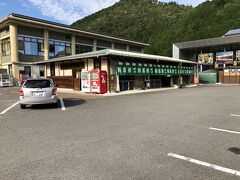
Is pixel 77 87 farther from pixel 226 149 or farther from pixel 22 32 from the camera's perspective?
pixel 226 149

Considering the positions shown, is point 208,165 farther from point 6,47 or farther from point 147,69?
point 6,47

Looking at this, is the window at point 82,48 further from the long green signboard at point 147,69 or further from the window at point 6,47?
the long green signboard at point 147,69

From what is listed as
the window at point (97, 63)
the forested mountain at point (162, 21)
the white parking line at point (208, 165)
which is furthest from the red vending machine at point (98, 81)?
the forested mountain at point (162, 21)

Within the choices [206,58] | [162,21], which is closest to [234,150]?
[206,58]

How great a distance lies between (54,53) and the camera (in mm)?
40906

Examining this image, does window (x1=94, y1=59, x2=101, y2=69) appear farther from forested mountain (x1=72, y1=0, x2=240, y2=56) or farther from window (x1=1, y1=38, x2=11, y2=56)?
forested mountain (x1=72, y1=0, x2=240, y2=56)

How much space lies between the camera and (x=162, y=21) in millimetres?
86812

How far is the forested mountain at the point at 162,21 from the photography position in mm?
72812

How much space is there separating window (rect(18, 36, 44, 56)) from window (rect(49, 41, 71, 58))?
1745 mm

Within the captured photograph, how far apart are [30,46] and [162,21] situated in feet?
197

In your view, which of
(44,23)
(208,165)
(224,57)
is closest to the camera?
(208,165)

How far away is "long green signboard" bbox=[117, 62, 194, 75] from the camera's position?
79.3ft

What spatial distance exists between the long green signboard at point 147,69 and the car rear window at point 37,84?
11.5 m

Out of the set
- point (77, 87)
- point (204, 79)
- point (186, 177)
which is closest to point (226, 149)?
point (186, 177)
